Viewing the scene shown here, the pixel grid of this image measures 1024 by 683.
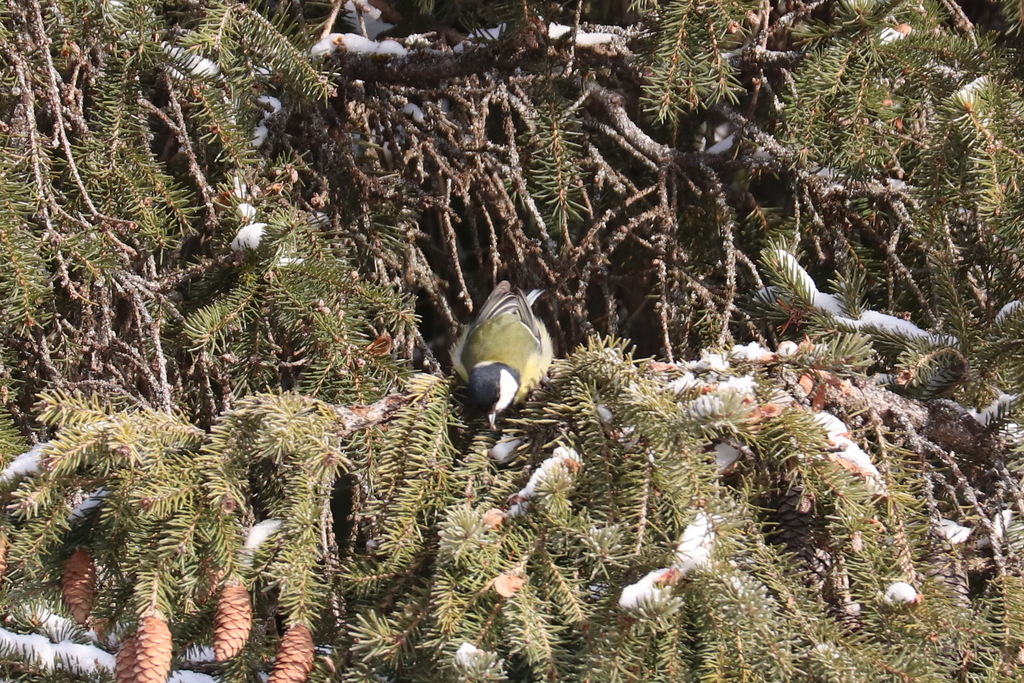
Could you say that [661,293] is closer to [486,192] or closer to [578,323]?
[578,323]

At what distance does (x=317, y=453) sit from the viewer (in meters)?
1.64

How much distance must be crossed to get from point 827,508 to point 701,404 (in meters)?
0.37

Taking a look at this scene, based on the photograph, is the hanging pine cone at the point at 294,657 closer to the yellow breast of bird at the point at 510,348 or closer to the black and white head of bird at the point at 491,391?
the black and white head of bird at the point at 491,391

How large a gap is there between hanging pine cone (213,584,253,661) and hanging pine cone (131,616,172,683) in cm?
8

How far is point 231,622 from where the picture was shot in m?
1.51

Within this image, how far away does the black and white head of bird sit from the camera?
195 centimetres

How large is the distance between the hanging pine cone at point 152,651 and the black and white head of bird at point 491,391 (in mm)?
782

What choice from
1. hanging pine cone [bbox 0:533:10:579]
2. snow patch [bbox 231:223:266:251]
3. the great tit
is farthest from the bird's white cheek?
hanging pine cone [bbox 0:533:10:579]

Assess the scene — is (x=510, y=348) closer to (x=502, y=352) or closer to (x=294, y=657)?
(x=502, y=352)

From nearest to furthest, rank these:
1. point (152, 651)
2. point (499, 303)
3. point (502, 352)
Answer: point (152, 651) < point (502, 352) < point (499, 303)

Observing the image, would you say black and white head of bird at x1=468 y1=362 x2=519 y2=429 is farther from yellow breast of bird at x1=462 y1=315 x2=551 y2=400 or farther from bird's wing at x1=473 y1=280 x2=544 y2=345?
bird's wing at x1=473 y1=280 x2=544 y2=345

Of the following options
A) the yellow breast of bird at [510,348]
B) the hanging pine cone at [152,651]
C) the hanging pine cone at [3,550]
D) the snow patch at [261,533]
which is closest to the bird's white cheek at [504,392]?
the yellow breast of bird at [510,348]

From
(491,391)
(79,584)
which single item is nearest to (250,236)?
(491,391)

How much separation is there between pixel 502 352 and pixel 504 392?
448 mm
